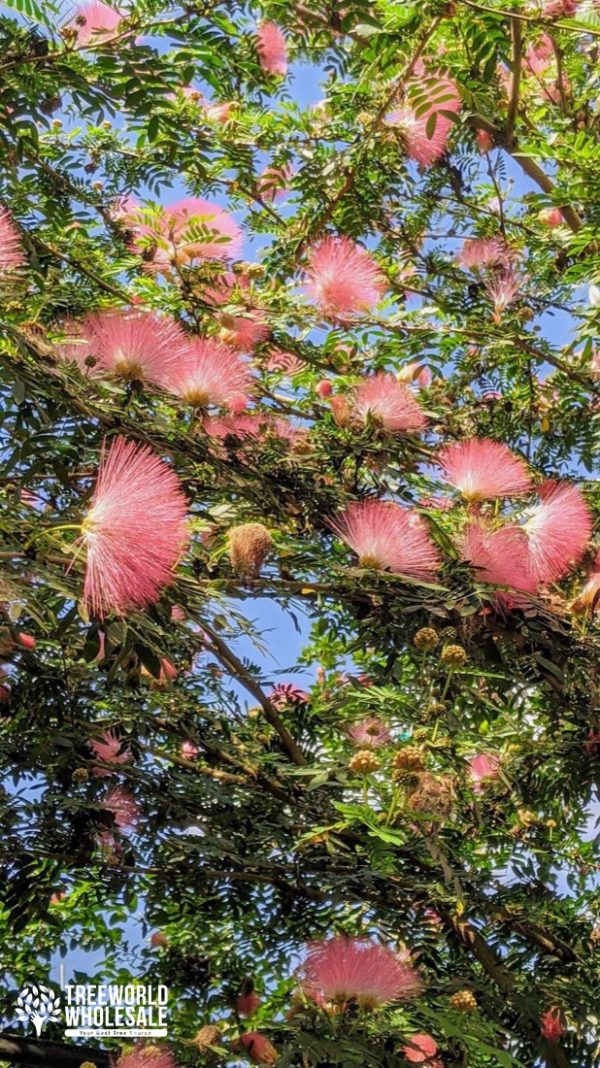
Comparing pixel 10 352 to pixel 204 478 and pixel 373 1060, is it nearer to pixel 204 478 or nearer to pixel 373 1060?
pixel 204 478

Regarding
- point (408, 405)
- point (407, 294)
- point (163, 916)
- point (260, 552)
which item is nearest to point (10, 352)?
point (260, 552)

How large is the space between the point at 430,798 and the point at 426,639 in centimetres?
39

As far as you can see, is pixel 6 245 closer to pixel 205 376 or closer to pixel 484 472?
pixel 205 376

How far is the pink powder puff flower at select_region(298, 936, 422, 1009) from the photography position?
2.39 m

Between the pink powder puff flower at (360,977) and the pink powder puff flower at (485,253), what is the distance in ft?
7.18

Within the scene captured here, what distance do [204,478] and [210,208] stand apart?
0.92m

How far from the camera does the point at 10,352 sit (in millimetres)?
1991

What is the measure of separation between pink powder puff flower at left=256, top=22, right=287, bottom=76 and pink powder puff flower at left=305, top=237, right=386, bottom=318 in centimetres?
110

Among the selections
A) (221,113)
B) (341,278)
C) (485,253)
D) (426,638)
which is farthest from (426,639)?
(221,113)

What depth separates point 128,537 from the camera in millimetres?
1703

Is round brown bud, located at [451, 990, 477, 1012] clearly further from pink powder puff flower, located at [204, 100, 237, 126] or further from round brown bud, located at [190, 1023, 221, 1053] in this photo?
pink powder puff flower, located at [204, 100, 237, 126]

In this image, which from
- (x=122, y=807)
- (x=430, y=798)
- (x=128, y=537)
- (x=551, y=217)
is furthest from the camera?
(x=551, y=217)

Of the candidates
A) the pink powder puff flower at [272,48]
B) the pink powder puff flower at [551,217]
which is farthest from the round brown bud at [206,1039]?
the pink powder puff flower at [272,48]

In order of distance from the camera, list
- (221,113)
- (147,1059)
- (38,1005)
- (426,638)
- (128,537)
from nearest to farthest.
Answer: (128,537)
(426,638)
(147,1059)
(38,1005)
(221,113)
